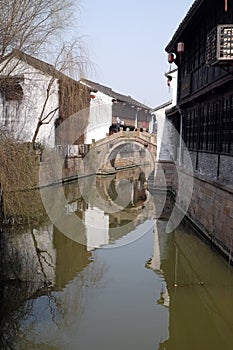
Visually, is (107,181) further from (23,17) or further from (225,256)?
(225,256)

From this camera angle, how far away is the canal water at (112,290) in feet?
18.1

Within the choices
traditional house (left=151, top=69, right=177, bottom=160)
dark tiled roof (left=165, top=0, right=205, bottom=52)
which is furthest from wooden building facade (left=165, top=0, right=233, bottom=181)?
traditional house (left=151, top=69, right=177, bottom=160)

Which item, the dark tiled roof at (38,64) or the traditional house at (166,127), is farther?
the traditional house at (166,127)

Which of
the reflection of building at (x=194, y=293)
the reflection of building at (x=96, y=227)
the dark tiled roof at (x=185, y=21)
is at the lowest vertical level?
the reflection of building at (x=194, y=293)

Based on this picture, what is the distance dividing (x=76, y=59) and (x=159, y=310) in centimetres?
1265

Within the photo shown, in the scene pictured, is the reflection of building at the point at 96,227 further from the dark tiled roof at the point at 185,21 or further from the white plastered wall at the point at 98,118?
the white plastered wall at the point at 98,118

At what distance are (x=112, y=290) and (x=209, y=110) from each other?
607cm

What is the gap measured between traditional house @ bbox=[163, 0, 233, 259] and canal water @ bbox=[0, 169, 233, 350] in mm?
786

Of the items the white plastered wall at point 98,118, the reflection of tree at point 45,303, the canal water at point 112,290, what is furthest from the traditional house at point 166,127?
the reflection of tree at point 45,303

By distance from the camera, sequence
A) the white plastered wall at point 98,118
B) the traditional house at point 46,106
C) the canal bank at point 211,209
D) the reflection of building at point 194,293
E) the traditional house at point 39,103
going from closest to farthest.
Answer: the reflection of building at point 194,293 → the canal bank at point 211,209 → the traditional house at point 46,106 → the traditional house at point 39,103 → the white plastered wall at point 98,118

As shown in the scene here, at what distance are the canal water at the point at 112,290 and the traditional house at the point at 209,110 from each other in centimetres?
79

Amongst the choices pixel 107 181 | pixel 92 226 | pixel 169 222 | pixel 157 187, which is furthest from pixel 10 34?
pixel 107 181

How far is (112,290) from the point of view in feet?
23.0

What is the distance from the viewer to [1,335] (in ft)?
17.7
